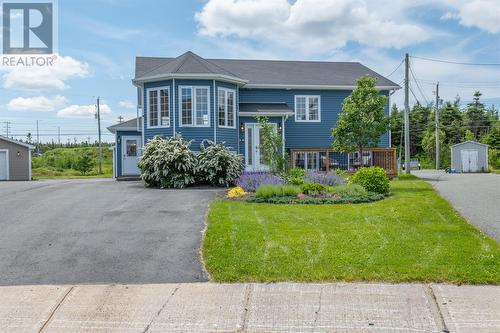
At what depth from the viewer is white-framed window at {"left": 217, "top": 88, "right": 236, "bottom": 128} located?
21.0 m

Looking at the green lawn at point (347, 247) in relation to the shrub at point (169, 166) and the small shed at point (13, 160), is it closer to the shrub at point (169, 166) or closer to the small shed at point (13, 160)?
the shrub at point (169, 166)

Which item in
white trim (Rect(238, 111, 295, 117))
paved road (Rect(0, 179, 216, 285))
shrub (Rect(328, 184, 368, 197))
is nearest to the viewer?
paved road (Rect(0, 179, 216, 285))

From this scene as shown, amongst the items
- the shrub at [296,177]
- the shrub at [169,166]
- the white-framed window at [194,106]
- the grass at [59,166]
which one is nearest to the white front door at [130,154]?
the white-framed window at [194,106]

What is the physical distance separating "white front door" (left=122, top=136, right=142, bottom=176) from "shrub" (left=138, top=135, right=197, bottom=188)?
628 centimetres

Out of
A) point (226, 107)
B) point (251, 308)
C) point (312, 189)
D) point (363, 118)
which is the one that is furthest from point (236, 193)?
point (251, 308)

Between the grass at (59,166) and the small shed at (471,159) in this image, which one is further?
the grass at (59,166)

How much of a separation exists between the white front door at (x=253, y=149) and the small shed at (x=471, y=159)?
19414 millimetres

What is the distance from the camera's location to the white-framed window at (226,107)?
20984mm

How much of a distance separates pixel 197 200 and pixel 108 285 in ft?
23.5

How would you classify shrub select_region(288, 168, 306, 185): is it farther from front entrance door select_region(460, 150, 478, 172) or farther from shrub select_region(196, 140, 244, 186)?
front entrance door select_region(460, 150, 478, 172)

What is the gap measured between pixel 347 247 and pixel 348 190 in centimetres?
705

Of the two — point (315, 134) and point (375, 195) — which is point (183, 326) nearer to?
point (375, 195)

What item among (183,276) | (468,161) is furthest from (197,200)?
(468,161)

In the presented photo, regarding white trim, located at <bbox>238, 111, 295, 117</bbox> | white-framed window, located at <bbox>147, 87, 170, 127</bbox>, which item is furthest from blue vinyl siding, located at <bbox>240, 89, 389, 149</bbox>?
white-framed window, located at <bbox>147, 87, 170, 127</bbox>
